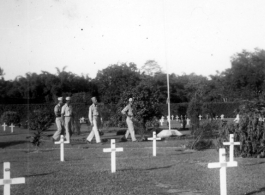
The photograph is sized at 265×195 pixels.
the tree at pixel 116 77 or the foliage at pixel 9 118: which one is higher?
the tree at pixel 116 77

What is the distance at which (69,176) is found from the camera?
414 inches

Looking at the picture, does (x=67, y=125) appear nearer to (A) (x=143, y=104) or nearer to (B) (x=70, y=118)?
(B) (x=70, y=118)

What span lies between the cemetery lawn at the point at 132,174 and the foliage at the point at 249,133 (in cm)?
83

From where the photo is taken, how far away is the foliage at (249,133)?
14445 mm

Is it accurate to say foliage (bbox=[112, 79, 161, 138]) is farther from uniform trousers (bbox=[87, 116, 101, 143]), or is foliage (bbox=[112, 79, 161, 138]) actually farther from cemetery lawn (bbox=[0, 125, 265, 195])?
cemetery lawn (bbox=[0, 125, 265, 195])

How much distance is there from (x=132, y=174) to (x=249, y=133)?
542 centimetres

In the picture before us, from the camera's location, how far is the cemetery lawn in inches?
348

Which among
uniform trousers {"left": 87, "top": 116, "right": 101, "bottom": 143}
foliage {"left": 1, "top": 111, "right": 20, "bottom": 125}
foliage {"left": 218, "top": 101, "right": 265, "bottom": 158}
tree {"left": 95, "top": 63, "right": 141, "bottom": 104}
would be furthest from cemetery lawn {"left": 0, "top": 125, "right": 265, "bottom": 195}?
tree {"left": 95, "top": 63, "right": 141, "bottom": 104}

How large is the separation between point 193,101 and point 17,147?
978 cm

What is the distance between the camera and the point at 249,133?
571 inches

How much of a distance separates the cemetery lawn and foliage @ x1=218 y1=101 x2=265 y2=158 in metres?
0.83

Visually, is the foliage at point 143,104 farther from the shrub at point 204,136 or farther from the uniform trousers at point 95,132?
the shrub at point 204,136

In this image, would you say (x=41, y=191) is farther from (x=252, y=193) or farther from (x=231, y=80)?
(x=231, y=80)

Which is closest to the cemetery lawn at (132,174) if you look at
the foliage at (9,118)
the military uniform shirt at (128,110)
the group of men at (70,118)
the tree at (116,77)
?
the group of men at (70,118)
